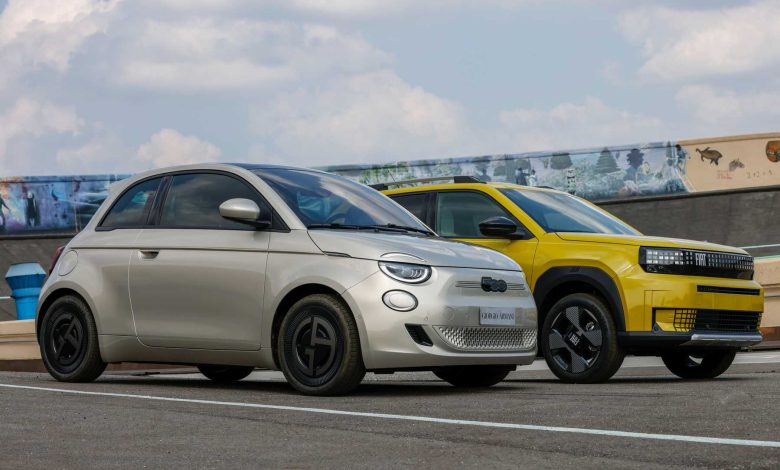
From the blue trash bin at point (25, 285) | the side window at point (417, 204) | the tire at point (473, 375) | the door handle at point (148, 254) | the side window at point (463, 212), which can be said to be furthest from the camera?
the blue trash bin at point (25, 285)

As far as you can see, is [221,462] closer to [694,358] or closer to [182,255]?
[182,255]

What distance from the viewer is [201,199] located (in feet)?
32.1

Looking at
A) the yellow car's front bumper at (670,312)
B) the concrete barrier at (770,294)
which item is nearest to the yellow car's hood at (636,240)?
the yellow car's front bumper at (670,312)

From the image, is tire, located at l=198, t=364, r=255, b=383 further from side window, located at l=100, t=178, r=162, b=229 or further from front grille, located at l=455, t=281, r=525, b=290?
front grille, located at l=455, t=281, r=525, b=290

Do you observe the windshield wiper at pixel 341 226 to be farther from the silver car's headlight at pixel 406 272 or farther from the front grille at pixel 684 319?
the front grille at pixel 684 319

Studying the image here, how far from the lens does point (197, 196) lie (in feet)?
32.3

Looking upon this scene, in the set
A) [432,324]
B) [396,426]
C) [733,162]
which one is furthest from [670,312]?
[733,162]

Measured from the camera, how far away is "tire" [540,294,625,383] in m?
10.1

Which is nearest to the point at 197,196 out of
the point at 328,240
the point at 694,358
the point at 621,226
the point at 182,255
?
the point at 182,255

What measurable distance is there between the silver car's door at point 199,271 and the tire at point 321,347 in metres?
0.35

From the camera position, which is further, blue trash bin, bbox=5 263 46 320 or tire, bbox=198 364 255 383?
blue trash bin, bbox=5 263 46 320

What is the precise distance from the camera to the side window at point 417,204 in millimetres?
11773

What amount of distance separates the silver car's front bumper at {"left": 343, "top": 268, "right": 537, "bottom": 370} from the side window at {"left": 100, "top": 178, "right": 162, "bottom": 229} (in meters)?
2.36

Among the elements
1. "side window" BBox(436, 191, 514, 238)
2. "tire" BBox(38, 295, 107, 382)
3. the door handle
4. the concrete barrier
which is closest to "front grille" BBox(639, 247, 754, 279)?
"side window" BBox(436, 191, 514, 238)
